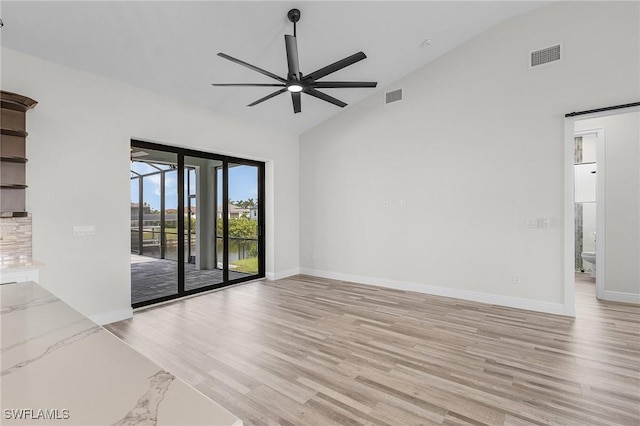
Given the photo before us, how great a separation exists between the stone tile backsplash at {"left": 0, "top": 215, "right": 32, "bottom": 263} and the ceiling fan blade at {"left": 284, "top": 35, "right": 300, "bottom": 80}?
3258mm

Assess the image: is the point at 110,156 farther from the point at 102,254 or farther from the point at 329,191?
the point at 329,191

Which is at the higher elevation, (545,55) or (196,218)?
(545,55)

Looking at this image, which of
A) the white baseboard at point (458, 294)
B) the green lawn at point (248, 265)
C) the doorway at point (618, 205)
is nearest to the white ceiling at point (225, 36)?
the doorway at point (618, 205)

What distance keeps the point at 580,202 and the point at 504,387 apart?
623 centimetres

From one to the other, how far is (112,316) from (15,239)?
1.41m

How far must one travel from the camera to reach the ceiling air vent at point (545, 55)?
4.20 meters

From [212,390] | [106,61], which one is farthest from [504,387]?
[106,61]

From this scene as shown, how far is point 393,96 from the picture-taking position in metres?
5.64

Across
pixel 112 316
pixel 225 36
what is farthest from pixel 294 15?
pixel 112 316

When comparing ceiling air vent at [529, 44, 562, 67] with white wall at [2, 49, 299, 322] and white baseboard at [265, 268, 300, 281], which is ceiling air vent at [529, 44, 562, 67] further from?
white baseboard at [265, 268, 300, 281]

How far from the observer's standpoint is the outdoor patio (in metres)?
5.25

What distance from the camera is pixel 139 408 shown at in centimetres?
62

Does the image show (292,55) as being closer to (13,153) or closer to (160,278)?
(13,153)

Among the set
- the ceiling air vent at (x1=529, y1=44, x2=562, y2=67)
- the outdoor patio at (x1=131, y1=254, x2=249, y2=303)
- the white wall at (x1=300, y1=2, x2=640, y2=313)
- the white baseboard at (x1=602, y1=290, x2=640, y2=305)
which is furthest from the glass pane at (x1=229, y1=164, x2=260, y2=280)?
the white baseboard at (x1=602, y1=290, x2=640, y2=305)
